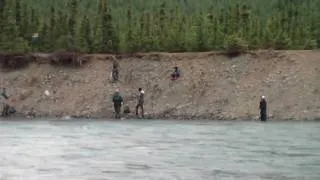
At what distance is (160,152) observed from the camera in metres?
28.5

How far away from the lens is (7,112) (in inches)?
Answer: 2258

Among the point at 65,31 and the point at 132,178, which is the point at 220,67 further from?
the point at 132,178

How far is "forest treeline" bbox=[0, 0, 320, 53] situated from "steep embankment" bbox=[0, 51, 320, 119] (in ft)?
12.9

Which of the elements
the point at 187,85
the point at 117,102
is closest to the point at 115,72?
the point at 187,85

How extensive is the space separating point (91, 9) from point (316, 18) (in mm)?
26041

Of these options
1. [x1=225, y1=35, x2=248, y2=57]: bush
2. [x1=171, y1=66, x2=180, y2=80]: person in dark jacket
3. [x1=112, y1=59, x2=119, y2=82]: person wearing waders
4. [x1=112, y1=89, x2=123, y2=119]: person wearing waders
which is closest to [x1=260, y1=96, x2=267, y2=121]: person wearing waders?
[x1=112, y1=89, x2=123, y2=119]: person wearing waders

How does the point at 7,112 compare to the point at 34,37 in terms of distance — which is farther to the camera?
the point at 34,37

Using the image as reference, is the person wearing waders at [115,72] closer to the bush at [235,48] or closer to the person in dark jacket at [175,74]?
the person in dark jacket at [175,74]

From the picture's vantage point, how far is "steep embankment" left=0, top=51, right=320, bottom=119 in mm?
54503

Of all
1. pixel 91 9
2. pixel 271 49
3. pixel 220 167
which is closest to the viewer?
pixel 220 167

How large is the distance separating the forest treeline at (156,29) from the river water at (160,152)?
24.4 metres

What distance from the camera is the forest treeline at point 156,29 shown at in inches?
2761

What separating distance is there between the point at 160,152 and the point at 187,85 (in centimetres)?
3031

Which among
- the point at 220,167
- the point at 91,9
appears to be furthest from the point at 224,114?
the point at 91,9
